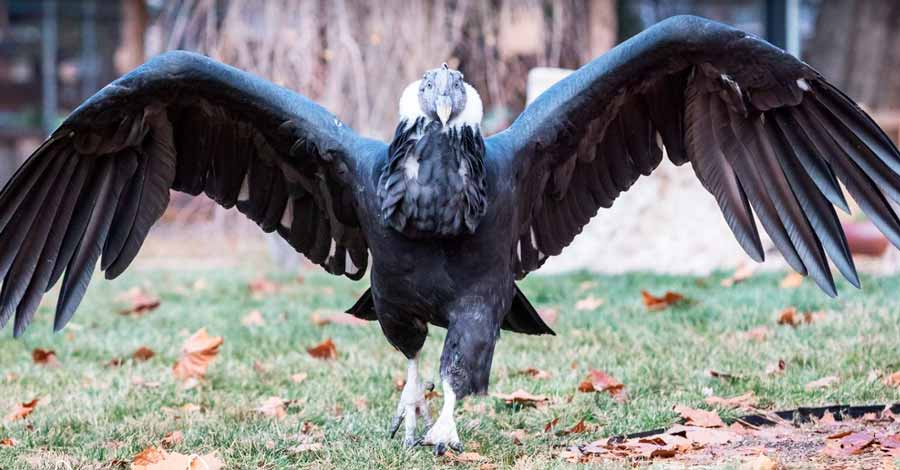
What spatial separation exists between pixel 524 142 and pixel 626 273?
3.85 metres

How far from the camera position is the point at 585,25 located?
1034 centimetres

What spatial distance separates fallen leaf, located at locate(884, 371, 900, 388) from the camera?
191 inches

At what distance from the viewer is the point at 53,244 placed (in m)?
4.70

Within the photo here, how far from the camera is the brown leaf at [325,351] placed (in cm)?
592

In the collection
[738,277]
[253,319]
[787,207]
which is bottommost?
[253,319]

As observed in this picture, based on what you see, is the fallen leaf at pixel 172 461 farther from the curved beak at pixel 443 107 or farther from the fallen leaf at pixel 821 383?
the fallen leaf at pixel 821 383

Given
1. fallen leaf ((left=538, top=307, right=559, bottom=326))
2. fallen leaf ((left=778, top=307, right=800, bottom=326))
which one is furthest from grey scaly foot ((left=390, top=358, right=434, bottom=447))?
fallen leaf ((left=778, top=307, right=800, bottom=326))

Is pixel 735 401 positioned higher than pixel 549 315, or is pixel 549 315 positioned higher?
pixel 549 315

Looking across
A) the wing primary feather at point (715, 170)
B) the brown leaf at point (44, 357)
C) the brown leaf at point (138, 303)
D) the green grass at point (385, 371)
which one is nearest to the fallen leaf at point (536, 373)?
the green grass at point (385, 371)

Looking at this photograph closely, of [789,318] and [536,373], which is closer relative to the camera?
[536,373]

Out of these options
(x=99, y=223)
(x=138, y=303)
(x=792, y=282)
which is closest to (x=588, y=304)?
(x=792, y=282)

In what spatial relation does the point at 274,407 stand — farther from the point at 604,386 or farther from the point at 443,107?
the point at 443,107

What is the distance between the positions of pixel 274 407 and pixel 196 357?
788 millimetres

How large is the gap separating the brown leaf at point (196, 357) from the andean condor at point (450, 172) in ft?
2.75
